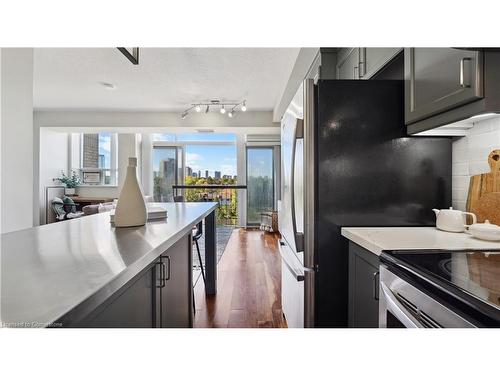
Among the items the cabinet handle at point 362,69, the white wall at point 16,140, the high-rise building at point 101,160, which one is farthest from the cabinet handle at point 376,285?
the high-rise building at point 101,160

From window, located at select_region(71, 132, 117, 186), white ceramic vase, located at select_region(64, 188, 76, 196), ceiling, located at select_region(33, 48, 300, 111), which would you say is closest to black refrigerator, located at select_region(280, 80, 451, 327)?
ceiling, located at select_region(33, 48, 300, 111)

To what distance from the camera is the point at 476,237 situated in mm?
1194

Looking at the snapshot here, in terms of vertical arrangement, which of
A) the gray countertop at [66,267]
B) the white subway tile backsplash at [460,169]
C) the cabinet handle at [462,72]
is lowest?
the gray countertop at [66,267]

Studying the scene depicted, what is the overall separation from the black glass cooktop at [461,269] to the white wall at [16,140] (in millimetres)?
2209

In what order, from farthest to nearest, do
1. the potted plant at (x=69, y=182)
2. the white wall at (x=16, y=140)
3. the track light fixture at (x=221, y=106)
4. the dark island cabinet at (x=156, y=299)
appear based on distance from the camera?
1. the potted plant at (x=69, y=182)
2. the track light fixture at (x=221, y=106)
3. the white wall at (x=16, y=140)
4. the dark island cabinet at (x=156, y=299)

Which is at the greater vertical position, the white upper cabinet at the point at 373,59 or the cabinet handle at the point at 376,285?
the white upper cabinet at the point at 373,59

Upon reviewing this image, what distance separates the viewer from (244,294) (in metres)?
2.71

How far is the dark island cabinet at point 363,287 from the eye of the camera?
1.18 m

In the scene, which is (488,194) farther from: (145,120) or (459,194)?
(145,120)

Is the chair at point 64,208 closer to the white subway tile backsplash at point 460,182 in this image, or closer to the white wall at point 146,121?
the white wall at point 146,121
